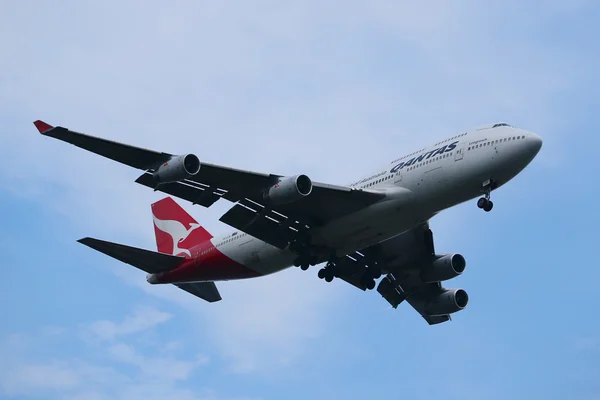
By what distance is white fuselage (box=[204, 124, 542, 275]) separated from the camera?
36938 mm

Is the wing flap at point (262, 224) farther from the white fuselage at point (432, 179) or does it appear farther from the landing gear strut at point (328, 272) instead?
the landing gear strut at point (328, 272)

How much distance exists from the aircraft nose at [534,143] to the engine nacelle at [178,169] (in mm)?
12905

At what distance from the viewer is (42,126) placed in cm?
3453

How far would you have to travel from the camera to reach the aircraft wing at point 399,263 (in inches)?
1748

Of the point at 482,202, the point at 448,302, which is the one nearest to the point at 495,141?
the point at 482,202

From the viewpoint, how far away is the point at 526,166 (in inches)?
1471

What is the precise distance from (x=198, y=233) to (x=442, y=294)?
12.8 m

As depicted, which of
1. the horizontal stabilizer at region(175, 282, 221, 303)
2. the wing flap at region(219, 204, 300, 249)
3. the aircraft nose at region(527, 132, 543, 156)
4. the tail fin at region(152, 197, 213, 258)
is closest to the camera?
the aircraft nose at region(527, 132, 543, 156)

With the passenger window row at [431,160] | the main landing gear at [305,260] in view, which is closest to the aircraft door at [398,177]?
the passenger window row at [431,160]

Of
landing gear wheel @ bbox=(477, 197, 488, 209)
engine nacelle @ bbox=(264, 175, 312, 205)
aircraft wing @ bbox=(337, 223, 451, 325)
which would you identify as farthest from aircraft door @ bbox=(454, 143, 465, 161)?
aircraft wing @ bbox=(337, 223, 451, 325)

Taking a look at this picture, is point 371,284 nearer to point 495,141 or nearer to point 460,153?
point 460,153

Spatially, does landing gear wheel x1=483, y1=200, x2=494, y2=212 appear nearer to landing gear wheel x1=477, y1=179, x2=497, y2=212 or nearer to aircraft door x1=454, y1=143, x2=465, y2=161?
A: landing gear wheel x1=477, y1=179, x2=497, y2=212

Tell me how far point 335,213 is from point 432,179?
458 centimetres

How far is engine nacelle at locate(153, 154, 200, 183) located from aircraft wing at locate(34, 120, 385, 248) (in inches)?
11.4
